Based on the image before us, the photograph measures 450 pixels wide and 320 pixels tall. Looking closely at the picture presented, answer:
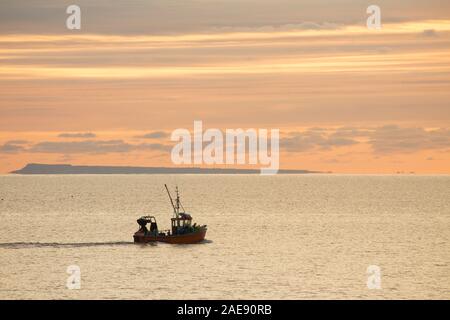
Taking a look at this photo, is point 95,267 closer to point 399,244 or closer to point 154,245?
point 154,245

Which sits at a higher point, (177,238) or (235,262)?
(177,238)

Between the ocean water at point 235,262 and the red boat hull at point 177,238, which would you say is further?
the red boat hull at point 177,238

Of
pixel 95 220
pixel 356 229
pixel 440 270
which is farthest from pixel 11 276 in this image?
pixel 95 220

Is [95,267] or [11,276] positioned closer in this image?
[11,276]

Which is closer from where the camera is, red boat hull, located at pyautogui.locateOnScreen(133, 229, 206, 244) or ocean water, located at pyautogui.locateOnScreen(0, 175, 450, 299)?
ocean water, located at pyautogui.locateOnScreen(0, 175, 450, 299)

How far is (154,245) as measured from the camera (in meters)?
117

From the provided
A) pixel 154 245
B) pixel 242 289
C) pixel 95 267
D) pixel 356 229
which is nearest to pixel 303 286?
pixel 242 289

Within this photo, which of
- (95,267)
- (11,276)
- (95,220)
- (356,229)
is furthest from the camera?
(95,220)

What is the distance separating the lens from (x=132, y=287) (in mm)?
75812

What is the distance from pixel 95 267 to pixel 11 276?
34.6 feet

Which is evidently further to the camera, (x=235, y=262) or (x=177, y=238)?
(x=177, y=238)
